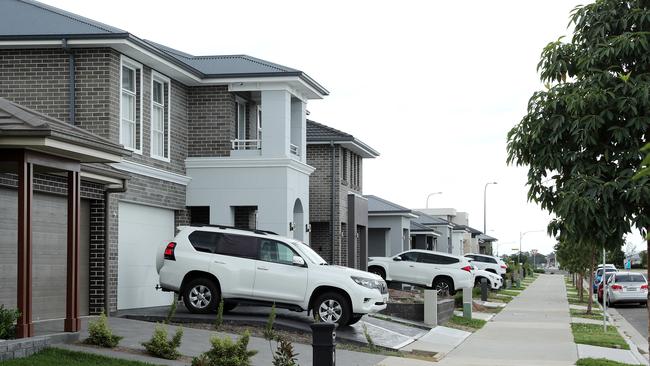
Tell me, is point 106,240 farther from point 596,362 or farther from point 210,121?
point 596,362

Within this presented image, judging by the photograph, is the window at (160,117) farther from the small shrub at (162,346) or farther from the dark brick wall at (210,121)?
the small shrub at (162,346)

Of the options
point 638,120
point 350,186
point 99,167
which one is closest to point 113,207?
point 99,167

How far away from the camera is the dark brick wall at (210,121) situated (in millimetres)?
25594

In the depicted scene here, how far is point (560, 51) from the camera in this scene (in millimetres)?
12086

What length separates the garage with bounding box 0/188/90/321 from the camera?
54.6 feet

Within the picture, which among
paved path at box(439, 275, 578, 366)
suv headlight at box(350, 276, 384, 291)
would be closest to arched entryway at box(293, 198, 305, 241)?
paved path at box(439, 275, 578, 366)

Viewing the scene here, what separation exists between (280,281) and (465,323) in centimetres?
969

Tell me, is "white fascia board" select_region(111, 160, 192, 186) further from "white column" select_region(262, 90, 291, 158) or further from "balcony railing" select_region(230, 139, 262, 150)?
"white column" select_region(262, 90, 291, 158)

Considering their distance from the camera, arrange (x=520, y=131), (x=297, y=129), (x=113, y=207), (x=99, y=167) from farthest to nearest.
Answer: (x=297, y=129) < (x=113, y=207) < (x=99, y=167) < (x=520, y=131)

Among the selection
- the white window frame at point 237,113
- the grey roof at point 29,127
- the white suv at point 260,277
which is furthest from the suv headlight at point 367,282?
the white window frame at point 237,113

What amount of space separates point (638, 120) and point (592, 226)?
4.28 feet

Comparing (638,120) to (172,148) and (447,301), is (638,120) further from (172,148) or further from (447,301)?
(447,301)

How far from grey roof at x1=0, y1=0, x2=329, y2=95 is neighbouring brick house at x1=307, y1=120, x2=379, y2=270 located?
24.0 ft

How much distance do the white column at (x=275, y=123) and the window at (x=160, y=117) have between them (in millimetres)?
2692
